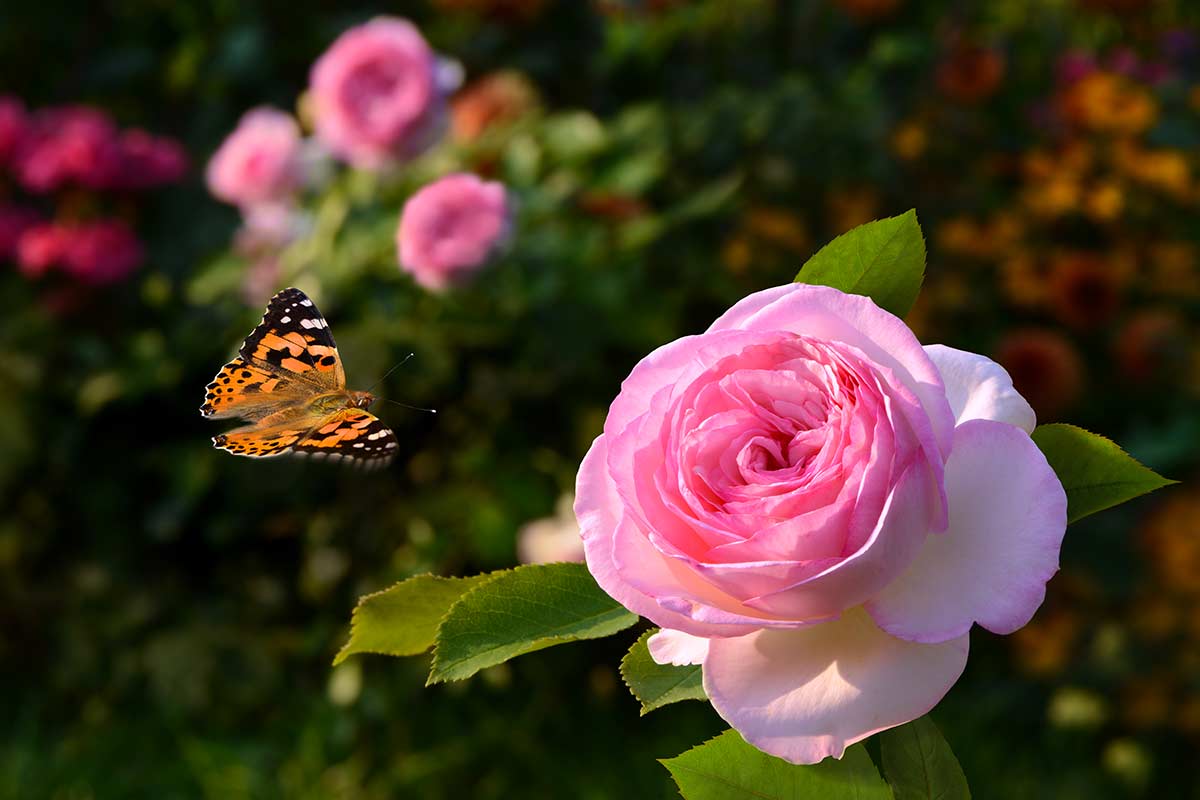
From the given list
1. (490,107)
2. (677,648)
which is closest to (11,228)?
(490,107)

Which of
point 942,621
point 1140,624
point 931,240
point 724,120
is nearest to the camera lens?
point 942,621

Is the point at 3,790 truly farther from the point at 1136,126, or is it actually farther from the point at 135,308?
the point at 1136,126

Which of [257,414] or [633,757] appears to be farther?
[633,757]

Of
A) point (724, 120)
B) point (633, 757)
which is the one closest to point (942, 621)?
point (633, 757)

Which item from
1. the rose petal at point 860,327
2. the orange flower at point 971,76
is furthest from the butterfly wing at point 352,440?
the orange flower at point 971,76

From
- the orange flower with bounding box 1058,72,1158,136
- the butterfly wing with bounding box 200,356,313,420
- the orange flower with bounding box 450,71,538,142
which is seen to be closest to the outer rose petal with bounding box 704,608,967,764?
the butterfly wing with bounding box 200,356,313,420

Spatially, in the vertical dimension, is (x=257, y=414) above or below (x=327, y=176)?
above

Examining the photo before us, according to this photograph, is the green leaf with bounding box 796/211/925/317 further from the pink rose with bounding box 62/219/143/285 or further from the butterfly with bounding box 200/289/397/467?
the pink rose with bounding box 62/219/143/285
